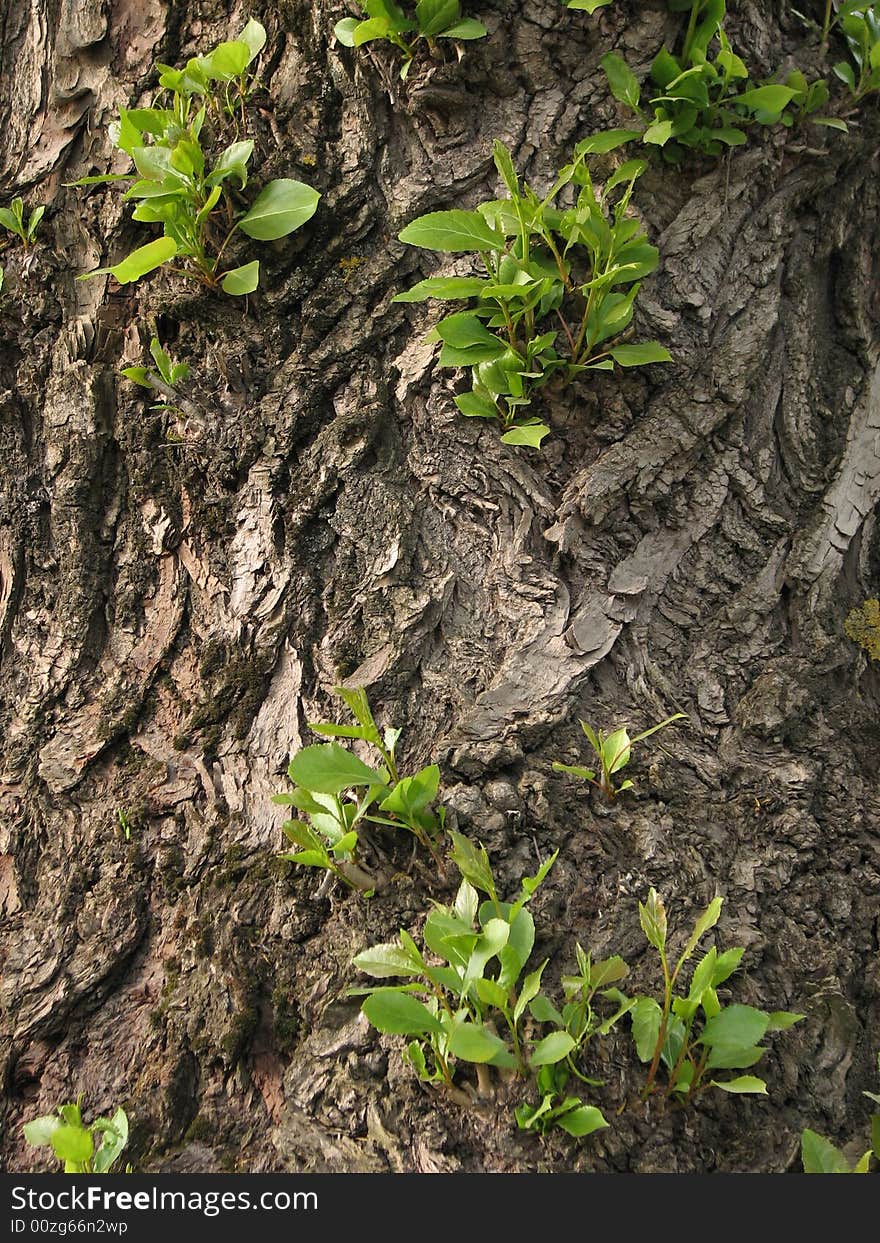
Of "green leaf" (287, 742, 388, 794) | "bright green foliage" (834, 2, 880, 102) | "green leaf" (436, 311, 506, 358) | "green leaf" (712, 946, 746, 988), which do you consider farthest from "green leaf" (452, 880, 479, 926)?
"bright green foliage" (834, 2, 880, 102)

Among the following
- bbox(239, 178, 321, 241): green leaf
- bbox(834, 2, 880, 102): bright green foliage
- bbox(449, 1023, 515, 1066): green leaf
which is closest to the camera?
bbox(449, 1023, 515, 1066): green leaf

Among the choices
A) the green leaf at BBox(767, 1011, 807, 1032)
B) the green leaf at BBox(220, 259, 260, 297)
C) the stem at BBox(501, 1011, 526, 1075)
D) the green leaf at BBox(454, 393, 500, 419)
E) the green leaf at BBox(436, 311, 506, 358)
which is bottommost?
the green leaf at BBox(767, 1011, 807, 1032)

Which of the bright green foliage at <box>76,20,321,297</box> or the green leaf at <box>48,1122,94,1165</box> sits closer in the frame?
the green leaf at <box>48,1122,94,1165</box>

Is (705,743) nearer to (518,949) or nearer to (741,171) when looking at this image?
(518,949)

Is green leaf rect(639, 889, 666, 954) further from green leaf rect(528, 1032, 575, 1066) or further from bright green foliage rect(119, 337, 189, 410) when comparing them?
bright green foliage rect(119, 337, 189, 410)

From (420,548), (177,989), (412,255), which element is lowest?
(177,989)

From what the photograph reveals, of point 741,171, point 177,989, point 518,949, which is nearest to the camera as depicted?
point 518,949

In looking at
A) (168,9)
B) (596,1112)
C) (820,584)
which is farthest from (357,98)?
(596,1112)

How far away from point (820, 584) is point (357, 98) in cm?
140

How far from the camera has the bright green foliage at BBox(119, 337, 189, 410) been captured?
2.04 metres

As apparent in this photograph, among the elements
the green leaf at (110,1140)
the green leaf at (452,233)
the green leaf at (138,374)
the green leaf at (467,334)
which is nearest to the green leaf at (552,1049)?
the green leaf at (110,1140)

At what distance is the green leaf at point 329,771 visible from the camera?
1642 mm

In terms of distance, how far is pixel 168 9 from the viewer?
2.19 metres

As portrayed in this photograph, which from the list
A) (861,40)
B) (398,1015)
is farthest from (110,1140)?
(861,40)
